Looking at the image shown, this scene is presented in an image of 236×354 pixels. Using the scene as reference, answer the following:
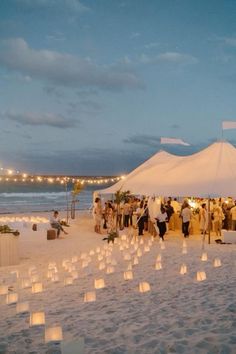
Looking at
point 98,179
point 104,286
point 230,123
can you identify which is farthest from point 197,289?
point 98,179

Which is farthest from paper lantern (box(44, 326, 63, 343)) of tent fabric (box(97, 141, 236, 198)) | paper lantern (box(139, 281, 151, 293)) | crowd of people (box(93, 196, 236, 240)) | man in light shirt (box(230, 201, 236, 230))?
man in light shirt (box(230, 201, 236, 230))

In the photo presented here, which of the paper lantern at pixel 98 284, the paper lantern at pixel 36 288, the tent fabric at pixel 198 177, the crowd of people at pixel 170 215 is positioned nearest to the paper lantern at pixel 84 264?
the paper lantern at pixel 98 284

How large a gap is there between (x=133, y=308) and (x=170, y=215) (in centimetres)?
930

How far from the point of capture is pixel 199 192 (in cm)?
1087

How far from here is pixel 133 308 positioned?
5.48 m

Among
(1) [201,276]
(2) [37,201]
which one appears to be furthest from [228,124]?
(2) [37,201]

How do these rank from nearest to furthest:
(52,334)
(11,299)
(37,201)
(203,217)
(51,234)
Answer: (52,334) < (11,299) < (51,234) < (203,217) < (37,201)

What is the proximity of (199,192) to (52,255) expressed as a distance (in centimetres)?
431

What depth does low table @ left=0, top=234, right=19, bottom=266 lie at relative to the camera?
882 centimetres

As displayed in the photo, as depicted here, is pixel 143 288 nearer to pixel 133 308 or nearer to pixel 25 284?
pixel 133 308

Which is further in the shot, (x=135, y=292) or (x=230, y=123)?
(x=230, y=123)

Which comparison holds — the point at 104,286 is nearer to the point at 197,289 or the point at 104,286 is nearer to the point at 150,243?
the point at 197,289

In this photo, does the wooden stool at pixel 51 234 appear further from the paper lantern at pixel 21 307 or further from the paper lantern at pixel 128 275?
the paper lantern at pixel 21 307

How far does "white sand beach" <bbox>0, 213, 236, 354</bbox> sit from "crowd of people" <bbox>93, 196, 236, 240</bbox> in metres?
3.25
